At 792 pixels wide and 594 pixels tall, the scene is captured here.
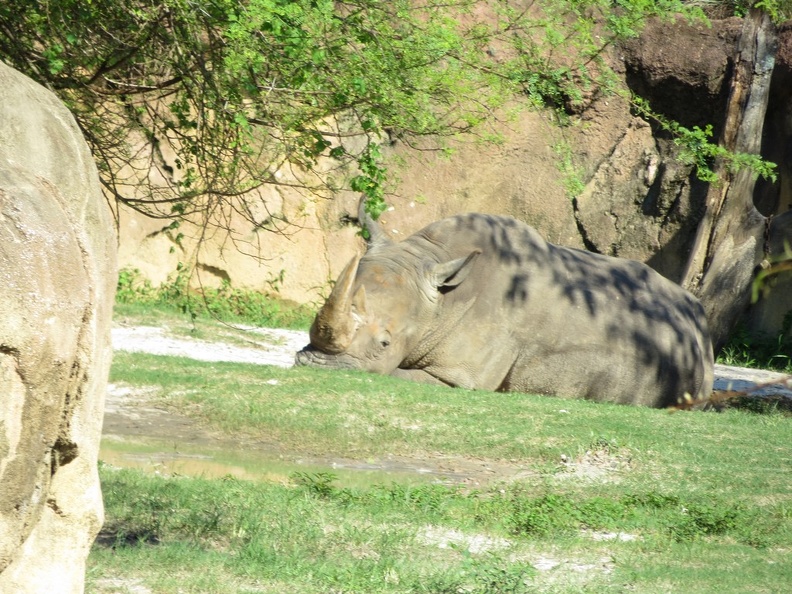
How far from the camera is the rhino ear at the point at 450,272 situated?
1211 centimetres

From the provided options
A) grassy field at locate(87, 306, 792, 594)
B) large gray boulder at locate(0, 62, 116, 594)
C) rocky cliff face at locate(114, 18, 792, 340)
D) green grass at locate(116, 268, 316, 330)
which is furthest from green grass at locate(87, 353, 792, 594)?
rocky cliff face at locate(114, 18, 792, 340)

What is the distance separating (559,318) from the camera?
1222 centimetres

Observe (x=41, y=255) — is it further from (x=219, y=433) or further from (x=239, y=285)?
(x=239, y=285)

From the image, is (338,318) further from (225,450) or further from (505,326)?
(225,450)

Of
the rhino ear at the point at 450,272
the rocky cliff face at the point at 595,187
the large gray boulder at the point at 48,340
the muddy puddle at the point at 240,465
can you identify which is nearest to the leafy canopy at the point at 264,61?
the large gray boulder at the point at 48,340

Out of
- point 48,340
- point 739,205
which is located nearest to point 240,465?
point 48,340

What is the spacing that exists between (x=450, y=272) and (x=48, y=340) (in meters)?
9.34

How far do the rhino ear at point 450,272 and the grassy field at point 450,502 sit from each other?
5.10ft

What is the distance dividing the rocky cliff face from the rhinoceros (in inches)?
149

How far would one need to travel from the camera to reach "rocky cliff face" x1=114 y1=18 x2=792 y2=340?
16.5m

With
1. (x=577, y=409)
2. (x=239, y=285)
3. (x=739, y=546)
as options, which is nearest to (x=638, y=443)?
(x=577, y=409)

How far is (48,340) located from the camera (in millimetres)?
2885

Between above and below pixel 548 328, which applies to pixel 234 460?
below

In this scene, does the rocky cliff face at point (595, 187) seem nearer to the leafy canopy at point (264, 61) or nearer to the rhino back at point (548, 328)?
the rhino back at point (548, 328)
